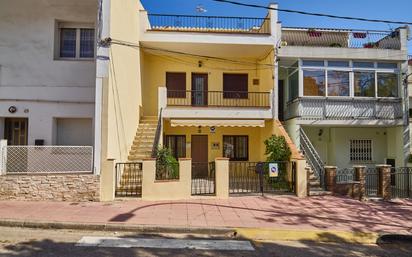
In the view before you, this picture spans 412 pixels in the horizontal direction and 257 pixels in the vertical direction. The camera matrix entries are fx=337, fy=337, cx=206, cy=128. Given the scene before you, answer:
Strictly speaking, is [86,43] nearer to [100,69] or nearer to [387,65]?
[100,69]

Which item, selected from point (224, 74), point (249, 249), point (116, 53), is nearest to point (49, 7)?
point (116, 53)

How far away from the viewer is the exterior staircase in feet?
49.4

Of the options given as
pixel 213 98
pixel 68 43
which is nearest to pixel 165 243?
pixel 68 43

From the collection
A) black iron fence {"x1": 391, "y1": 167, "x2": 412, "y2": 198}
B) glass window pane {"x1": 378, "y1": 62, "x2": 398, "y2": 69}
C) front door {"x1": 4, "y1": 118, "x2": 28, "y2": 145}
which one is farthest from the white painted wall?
glass window pane {"x1": 378, "y1": 62, "x2": 398, "y2": 69}

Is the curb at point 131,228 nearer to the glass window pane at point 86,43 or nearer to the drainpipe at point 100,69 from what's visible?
the drainpipe at point 100,69

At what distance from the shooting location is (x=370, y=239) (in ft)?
28.3

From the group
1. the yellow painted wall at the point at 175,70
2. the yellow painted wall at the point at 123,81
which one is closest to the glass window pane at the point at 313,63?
the yellow painted wall at the point at 175,70

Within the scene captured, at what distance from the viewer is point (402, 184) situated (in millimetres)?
16984

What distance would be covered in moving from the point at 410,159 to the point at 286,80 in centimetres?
779

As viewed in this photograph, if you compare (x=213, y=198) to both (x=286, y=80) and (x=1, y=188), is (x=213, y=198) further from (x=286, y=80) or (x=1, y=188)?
(x=286, y=80)

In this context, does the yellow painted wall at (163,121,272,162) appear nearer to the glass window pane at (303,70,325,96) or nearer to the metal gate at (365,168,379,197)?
the glass window pane at (303,70,325,96)

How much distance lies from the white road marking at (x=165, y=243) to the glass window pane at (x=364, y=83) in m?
13.1

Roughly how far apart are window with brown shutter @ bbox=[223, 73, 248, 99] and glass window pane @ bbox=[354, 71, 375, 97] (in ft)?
20.0

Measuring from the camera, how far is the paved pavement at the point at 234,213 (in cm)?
916
